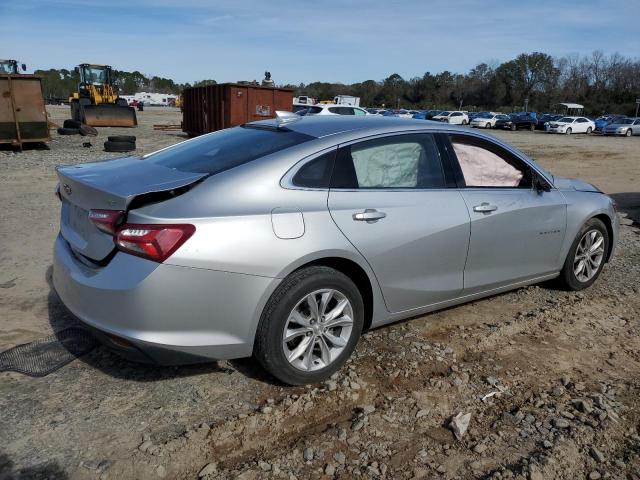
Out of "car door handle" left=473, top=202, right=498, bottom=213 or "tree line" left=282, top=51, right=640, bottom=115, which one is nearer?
"car door handle" left=473, top=202, right=498, bottom=213

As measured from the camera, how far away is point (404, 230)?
3.43 meters

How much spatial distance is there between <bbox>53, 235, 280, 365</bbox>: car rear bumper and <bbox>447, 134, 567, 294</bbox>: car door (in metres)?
1.74

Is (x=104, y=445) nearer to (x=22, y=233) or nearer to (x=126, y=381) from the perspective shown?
(x=126, y=381)

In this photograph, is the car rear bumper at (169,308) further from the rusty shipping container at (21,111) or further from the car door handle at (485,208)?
the rusty shipping container at (21,111)

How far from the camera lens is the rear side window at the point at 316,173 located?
312cm

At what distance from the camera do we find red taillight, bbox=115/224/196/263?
A: 8.68 feet

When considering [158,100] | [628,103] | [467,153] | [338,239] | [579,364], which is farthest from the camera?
[158,100]

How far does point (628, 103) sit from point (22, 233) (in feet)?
293

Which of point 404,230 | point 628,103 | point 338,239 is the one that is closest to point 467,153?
point 404,230

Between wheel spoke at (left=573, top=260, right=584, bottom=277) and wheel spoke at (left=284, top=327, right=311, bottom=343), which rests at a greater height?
wheel spoke at (left=284, top=327, right=311, bottom=343)

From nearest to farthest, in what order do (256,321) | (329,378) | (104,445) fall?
(104,445), (256,321), (329,378)

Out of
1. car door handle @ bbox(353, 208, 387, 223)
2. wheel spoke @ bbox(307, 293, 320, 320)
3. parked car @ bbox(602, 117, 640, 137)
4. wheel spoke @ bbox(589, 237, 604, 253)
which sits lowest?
parked car @ bbox(602, 117, 640, 137)

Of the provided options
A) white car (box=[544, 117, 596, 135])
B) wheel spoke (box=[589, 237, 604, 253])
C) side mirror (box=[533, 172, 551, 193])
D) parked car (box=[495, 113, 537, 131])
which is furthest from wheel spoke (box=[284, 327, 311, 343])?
parked car (box=[495, 113, 537, 131])

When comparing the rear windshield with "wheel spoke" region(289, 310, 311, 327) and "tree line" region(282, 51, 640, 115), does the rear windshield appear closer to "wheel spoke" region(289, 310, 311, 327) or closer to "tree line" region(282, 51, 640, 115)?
"wheel spoke" region(289, 310, 311, 327)
